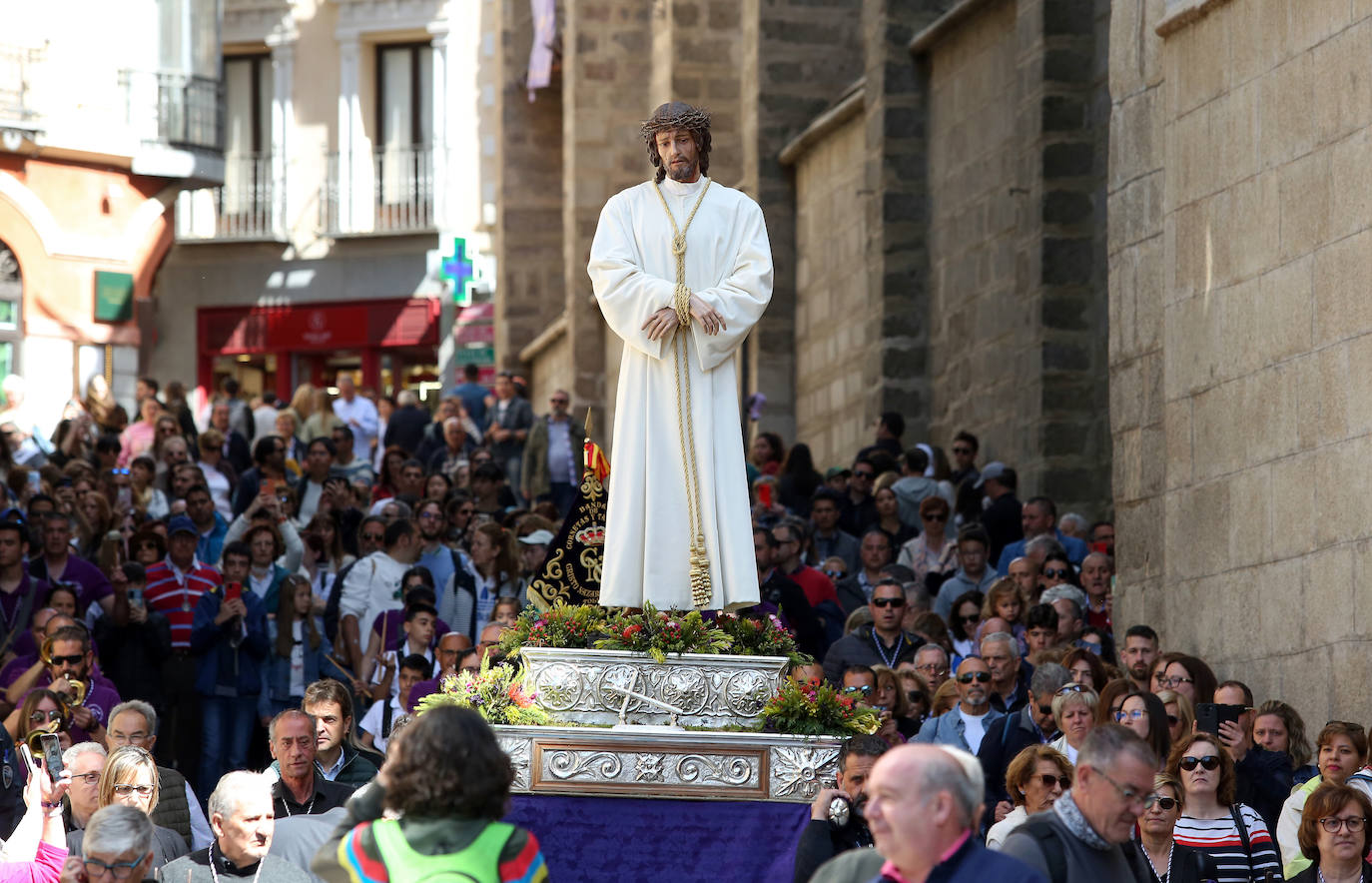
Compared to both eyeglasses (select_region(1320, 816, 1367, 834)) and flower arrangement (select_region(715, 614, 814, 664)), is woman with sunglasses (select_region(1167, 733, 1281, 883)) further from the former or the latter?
flower arrangement (select_region(715, 614, 814, 664))

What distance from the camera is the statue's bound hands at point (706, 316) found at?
34.1 ft

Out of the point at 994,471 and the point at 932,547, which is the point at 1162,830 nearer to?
the point at 932,547

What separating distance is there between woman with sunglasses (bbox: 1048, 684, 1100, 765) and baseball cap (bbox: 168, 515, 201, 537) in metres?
7.01

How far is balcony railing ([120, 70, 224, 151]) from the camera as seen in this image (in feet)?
115

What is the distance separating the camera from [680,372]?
10.6m

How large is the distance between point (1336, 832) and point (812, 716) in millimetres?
2141

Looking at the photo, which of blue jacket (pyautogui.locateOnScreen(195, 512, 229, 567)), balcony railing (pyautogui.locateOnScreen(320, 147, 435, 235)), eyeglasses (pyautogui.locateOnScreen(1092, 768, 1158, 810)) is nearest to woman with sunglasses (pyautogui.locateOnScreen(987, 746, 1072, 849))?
eyeglasses (pyautogui.locateOnScreen(1092, 768, 1158, 810))

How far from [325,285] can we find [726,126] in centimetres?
1543

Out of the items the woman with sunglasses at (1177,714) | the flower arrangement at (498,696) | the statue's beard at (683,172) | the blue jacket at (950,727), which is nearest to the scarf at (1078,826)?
the flower arrangement at (498,696)

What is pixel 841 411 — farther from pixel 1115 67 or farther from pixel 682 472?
pixel 682 472

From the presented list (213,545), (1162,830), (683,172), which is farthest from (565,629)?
(213,545)

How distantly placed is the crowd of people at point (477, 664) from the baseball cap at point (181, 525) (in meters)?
0.08

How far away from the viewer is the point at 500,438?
80.8 feet

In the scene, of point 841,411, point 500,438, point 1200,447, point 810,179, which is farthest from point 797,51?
point 1200,447
